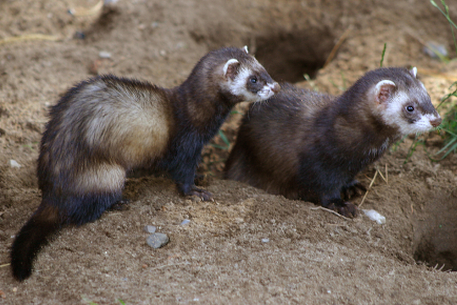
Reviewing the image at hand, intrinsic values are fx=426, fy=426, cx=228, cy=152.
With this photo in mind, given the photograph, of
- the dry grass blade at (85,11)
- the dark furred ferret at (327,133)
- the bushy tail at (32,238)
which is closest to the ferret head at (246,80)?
the dark furred ferret at (327,133)

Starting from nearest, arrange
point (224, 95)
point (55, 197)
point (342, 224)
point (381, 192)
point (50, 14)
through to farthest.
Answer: point (55, 197), point (342, 224), point (224, 95), point (381, 192), point (50, 14)

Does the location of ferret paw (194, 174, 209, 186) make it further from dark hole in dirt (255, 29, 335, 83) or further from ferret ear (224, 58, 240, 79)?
dark hole in dirt (255, 29, 335, 83)

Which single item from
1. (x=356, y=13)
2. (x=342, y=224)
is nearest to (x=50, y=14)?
(x=356, y=13)

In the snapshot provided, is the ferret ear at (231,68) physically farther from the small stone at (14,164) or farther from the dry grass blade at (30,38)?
the dry grass blade at (30,38)

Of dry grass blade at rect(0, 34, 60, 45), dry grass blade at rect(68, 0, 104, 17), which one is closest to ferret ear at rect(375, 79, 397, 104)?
dry grass blade at rect(0, 34, 60, 45)

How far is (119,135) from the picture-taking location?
338 centimetres

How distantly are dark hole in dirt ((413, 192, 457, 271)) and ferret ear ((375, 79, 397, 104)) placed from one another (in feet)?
4.11

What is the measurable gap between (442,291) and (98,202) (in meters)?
2.48

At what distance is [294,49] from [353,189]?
2.94 m

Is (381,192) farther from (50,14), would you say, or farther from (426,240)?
(50,14)

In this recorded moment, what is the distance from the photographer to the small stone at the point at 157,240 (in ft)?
9.92

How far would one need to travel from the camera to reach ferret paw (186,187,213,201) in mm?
3717

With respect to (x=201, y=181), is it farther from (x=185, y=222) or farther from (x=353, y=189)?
(x=353, y=189)

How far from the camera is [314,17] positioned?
6.52m
